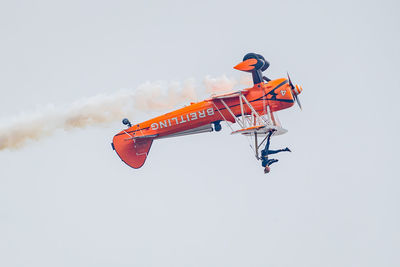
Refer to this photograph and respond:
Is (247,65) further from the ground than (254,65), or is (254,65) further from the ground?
(247,65)

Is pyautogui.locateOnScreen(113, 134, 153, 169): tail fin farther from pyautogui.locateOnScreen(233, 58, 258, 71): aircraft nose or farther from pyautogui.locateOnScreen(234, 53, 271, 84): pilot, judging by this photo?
pyautogui.locateOnScreen(234, 53, 271, 84): pilot

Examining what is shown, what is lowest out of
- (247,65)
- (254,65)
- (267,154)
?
(267,154)

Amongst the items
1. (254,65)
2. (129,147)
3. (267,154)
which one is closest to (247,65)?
(254,65)

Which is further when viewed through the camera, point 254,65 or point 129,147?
point 129,147

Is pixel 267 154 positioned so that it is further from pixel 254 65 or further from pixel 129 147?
pixel 129 147

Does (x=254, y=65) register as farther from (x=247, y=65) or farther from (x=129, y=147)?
(x=129, y=147)

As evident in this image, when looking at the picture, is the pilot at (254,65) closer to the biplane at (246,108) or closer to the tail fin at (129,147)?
the biplane at (246,108)

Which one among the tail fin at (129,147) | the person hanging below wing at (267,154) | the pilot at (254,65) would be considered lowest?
the person hanging below wing at (267,154)

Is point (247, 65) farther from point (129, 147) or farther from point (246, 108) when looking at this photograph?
point (129, 147)

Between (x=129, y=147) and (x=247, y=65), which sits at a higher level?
(x=247, y=65)

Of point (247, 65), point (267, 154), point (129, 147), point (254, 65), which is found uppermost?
point (247, 65)

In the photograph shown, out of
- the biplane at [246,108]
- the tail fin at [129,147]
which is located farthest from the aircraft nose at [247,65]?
the tail fin at [129,147]

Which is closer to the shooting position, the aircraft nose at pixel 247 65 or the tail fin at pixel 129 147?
the aircraft nose at pixel 247 65

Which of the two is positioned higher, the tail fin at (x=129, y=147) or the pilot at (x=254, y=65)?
the pilot at (x=254, y=65)
